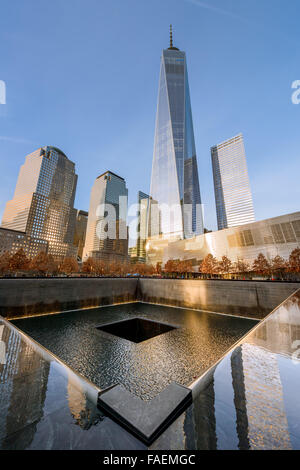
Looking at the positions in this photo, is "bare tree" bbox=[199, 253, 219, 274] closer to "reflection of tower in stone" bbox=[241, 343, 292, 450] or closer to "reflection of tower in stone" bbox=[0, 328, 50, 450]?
"reflection of tower in stone" bbox=[241, 343, 292, 450]

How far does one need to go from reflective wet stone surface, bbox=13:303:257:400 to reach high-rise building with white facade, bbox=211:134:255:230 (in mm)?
123890

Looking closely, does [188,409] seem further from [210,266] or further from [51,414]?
[210,266]

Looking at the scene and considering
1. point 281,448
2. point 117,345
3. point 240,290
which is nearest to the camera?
point 281,448

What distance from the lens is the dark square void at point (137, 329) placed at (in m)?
Result: 13.6

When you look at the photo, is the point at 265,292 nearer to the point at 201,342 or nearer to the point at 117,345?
the point at 201,342

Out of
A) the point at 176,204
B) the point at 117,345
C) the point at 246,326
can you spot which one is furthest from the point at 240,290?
the point at 176,204

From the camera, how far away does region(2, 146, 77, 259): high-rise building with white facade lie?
375ft

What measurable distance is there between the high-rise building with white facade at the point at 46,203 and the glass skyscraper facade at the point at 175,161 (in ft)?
208

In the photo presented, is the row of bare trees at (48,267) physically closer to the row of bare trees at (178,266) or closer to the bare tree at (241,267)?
the row of bare trees at (178,266)

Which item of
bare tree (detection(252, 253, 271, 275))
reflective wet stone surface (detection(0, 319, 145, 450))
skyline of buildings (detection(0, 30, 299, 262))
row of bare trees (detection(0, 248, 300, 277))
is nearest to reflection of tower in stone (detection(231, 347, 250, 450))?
reflective wet stone surface (detection(0, 319, 145, 450))

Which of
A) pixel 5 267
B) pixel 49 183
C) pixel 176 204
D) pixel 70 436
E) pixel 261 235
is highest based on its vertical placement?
pixel 49 183

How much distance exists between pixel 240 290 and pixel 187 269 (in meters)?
48.8

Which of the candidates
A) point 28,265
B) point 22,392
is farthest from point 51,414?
point 28,265

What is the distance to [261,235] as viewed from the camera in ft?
167
